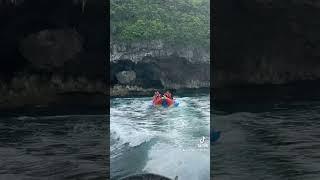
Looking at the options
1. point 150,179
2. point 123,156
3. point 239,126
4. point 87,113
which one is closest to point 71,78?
point 87,113

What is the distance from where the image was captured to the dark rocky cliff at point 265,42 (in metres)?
5.52

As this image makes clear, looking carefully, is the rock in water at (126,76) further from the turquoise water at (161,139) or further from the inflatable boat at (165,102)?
the inflatable boat at (165,102)

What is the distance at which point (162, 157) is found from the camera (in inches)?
217

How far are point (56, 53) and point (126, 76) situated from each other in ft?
2.80

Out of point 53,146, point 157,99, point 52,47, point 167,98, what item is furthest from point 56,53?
point 167,98

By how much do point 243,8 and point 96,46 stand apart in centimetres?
182

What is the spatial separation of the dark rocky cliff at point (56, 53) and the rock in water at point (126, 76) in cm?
21

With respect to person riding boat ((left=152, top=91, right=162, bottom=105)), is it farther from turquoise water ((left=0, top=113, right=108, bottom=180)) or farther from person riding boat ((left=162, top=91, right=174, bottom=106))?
turquoise water ((left=0, top=113, right=108, bottom=180))

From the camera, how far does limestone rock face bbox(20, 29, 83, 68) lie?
5320mm

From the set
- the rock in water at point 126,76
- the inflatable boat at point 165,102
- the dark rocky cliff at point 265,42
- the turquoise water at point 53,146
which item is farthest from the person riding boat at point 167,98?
the turquoise water at point 53,146

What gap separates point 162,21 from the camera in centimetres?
574

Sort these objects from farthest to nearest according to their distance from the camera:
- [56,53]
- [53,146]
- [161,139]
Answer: [161,139] < [56,53] < [53,146]

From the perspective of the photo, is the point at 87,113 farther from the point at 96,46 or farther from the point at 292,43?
the point at 292,43

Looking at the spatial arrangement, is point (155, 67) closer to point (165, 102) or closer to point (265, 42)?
point (165, 102)
